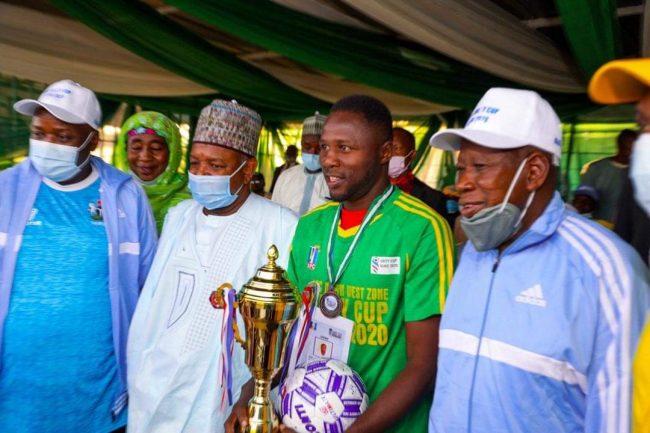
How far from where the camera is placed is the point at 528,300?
5.33 ft

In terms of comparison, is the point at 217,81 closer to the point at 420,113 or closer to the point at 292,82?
the point at 292,82

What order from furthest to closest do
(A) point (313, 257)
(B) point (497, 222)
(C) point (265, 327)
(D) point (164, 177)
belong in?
(D) point (164, 177)
(A) point (313, 257)
(C) point (265, 327)
(B) point (497, 222)

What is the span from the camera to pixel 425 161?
8406 millimetres

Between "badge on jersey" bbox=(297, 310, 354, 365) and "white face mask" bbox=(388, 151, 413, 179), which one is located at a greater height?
"white face mask" bbox=(388, 151, 413, 179)

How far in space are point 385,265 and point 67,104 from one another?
1469 mm

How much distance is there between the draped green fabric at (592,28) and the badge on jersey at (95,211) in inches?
117

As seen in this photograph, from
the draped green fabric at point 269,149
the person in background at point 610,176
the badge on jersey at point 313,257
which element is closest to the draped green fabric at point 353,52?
the person in background at point 610,176

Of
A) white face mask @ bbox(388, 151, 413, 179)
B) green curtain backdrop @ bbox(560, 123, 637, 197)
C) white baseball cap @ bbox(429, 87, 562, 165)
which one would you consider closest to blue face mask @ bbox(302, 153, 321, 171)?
white face mask @ bbox(388, 151, 413, 179)

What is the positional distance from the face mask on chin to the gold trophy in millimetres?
574

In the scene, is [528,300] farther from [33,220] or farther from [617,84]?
[33,220]

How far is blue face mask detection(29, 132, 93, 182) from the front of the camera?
2.54 metres

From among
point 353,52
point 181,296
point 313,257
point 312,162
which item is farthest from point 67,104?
point 353,52

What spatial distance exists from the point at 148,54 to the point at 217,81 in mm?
893

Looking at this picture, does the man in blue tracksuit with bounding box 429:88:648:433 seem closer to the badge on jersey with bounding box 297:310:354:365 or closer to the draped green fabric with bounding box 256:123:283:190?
the badge on jersey with bounding box 297:310:354:365
